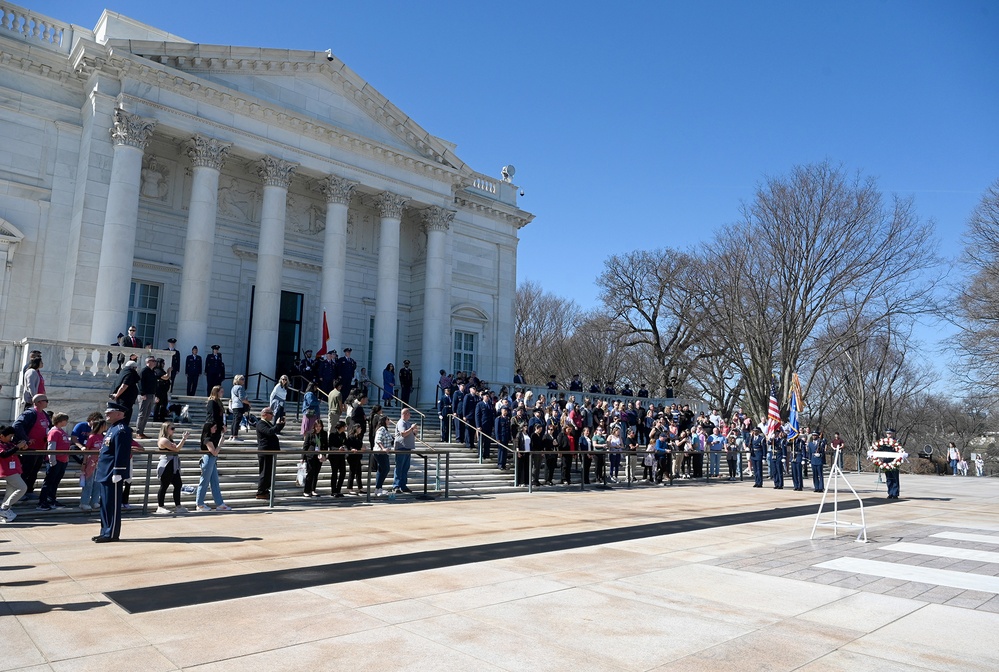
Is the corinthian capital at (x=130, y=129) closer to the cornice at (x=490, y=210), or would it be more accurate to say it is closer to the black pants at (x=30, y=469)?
the black pants at (x=30, y=469)

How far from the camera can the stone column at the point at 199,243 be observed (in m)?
23.8

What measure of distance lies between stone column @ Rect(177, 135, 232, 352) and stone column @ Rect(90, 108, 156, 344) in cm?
188

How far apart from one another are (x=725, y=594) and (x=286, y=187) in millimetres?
24229

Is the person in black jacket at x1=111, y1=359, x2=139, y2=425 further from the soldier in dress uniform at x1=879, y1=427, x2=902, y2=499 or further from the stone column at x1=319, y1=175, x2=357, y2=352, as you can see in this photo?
the soldier in dress uniform at x1=879, y1=427, x2=902, y2=499

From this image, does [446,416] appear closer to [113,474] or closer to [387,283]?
[387,283]

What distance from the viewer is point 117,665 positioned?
451cm

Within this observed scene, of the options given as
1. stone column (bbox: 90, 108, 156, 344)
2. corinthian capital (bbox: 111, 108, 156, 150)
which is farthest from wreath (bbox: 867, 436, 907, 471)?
corinthian capital (bbox: 111, 108, 156, 150)

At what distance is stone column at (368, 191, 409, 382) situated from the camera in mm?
29250

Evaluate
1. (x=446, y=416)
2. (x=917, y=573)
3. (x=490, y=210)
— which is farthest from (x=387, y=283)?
(x=917, y=573)

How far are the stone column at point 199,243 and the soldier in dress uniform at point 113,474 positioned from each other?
14941mm

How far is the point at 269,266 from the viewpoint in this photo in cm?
2608

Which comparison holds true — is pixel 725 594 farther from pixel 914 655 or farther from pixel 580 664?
pixel 580 664

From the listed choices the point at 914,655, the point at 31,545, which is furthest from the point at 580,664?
the point at 31,545

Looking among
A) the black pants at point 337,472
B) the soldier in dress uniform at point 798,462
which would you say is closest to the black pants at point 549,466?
the black pants at point 337,472
